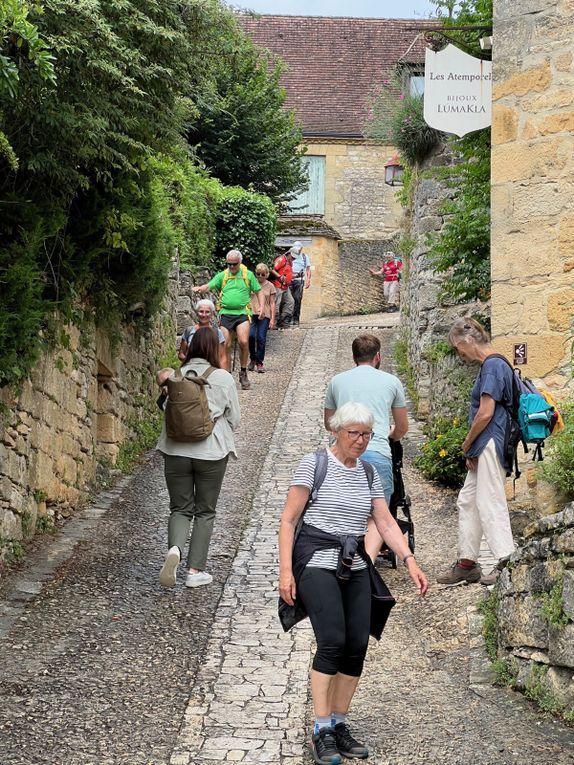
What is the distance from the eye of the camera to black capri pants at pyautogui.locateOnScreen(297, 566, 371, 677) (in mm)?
4836

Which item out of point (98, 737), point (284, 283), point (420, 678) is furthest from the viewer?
point (284, 283)

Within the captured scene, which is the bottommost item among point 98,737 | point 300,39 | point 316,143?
point 98,737

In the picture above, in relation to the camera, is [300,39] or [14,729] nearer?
[14,729]

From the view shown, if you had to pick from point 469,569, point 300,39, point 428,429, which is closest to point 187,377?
point 469,569

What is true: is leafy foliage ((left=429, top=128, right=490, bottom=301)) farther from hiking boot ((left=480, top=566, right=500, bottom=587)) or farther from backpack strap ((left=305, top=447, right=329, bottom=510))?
backpack strap ((left=305, top=447, right=329, bottom=510))

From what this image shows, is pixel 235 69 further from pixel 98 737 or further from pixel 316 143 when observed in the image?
pixel 98 737

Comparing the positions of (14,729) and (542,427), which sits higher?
(542,427)

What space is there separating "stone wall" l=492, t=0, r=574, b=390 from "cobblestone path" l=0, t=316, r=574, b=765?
1.70 meters

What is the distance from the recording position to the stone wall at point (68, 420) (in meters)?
7.92

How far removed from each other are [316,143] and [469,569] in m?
27.9

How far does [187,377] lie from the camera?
7.69 metres

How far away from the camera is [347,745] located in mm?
4941

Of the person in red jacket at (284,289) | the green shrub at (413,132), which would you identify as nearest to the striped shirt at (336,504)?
the green shrub at (413,132)

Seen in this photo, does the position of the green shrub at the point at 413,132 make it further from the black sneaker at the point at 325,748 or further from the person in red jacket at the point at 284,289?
the black sneaker at the point at 325,748
